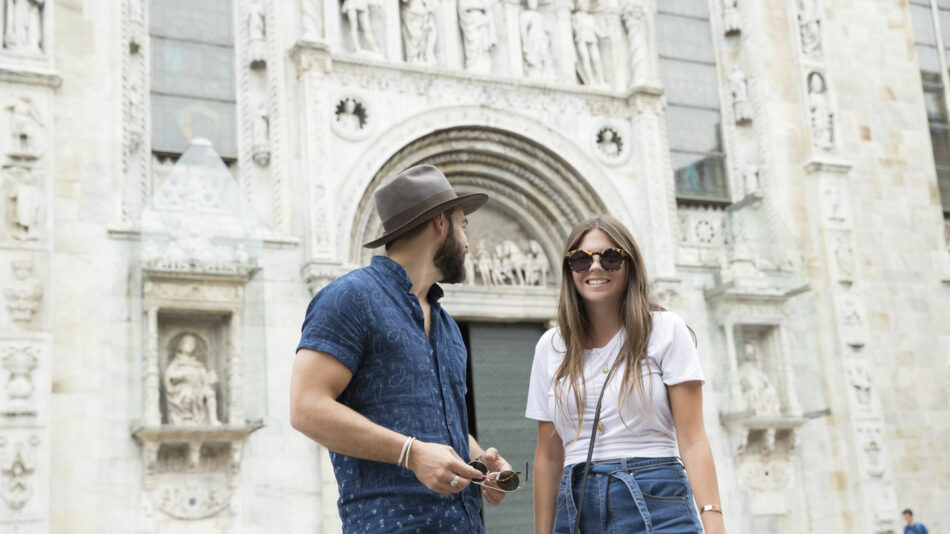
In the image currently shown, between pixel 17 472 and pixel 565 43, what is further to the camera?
pixel 565 43

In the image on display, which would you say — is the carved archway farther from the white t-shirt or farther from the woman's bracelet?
the woman's bracelet

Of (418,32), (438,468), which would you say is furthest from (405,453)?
(418,32)

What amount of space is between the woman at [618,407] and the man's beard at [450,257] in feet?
1.39

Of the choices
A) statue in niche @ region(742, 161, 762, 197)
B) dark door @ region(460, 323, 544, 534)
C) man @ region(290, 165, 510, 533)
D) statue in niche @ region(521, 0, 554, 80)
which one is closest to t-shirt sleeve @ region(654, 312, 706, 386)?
man @ region(290, 165, 510, 533)

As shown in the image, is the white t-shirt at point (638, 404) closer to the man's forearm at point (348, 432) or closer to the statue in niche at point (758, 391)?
the man's forearm at point (348, 432)

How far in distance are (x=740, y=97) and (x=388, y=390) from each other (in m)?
12.5

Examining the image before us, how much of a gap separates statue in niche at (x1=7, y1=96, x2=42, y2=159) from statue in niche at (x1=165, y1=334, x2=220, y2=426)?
7.81ft

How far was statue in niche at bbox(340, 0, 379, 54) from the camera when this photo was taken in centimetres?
1245

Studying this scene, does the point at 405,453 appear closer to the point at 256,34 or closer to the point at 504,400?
the point at 256,34

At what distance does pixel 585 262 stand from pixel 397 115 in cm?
920

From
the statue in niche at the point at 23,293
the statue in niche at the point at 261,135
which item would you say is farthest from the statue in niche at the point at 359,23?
the statue in niche at the point at 23,293

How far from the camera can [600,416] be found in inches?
133

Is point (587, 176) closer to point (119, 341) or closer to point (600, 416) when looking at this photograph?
point (119, 341)

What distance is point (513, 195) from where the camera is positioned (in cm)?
1346
